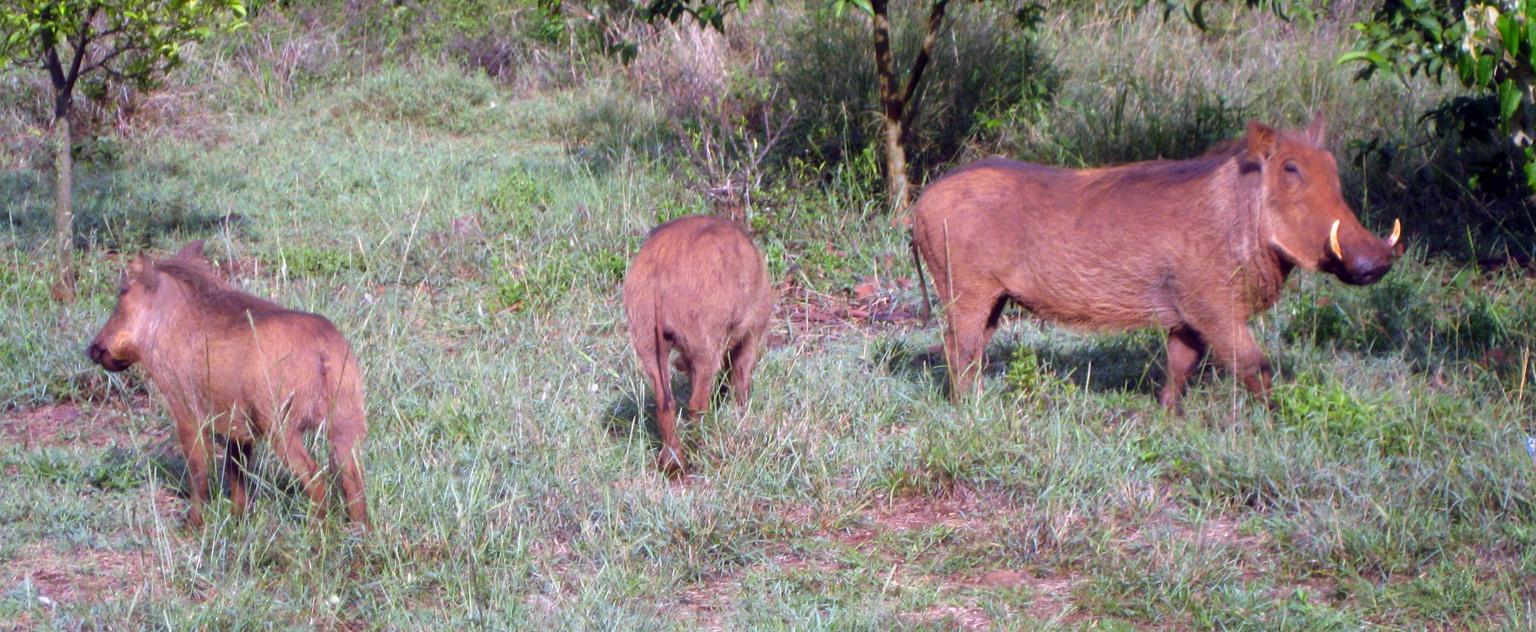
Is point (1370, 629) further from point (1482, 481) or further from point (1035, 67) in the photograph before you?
point (1035, 67)

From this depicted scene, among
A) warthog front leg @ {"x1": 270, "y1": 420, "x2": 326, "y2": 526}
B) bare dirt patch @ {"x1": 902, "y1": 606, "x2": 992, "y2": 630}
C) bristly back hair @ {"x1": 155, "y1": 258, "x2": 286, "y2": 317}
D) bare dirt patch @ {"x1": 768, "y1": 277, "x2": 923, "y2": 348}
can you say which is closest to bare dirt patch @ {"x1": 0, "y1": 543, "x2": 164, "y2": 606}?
warthog front leg @ {"x1": 270, "y1": 420, "x2": 326, "y2": 526}

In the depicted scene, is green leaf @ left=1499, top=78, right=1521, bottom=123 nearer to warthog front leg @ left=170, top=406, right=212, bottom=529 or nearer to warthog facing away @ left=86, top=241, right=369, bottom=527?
warthog facing away @ left=86, top=241, right=369, bottom=527

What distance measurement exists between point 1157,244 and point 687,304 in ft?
5.10

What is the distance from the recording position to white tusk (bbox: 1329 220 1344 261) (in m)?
4.50

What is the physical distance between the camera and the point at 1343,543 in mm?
3834

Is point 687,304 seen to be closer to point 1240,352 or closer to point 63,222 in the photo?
point 1240,352

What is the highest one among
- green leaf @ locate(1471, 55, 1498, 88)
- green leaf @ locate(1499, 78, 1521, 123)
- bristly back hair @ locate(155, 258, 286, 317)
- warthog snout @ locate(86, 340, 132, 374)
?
green leaf @ locate(1471, 55, 1498, 88)

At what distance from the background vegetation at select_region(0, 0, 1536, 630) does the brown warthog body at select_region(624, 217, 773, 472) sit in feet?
0.60

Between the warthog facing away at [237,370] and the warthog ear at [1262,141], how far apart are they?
2820mm

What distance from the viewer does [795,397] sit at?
498cm

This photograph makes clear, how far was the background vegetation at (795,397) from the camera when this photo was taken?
374 cm

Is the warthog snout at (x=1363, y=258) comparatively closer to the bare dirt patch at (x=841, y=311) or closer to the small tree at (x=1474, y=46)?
the small tree at (x=1474, y=46)

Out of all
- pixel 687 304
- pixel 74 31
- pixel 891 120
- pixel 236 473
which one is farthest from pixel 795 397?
pixel 74 31

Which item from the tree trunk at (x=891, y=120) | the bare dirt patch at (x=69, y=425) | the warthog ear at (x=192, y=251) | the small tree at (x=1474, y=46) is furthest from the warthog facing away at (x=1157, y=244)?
the bare dirt patch at (x=69, y=425)
